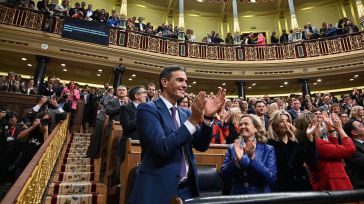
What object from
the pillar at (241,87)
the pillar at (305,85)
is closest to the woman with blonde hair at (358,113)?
the pillar at (241,87)

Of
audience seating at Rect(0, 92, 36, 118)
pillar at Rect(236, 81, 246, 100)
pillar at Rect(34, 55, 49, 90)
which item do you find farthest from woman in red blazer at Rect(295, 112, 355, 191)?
pillar at Rect(236, 81, 246, 100)

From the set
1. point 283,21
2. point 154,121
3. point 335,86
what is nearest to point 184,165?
point 154,121

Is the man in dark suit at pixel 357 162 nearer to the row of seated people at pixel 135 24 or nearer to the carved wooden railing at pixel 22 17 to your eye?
the row of seated people at pixel 135 24

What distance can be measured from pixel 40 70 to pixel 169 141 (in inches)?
339

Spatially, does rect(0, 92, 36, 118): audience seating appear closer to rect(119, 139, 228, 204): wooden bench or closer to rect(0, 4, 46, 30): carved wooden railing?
rect(0, 4, 46, 30): carved wooden railing

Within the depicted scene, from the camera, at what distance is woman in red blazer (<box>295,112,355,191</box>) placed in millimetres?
2059

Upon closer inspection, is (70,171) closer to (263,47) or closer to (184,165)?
(184,165)

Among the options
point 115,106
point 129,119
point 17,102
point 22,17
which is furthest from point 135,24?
point 129,119

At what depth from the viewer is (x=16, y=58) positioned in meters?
9.09

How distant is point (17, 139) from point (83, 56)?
5.76 m

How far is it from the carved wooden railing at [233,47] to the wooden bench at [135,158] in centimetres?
780

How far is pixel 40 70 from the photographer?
8.47m

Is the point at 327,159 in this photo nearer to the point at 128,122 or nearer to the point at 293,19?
the point at 128,122

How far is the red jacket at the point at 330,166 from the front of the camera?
6.77ft
